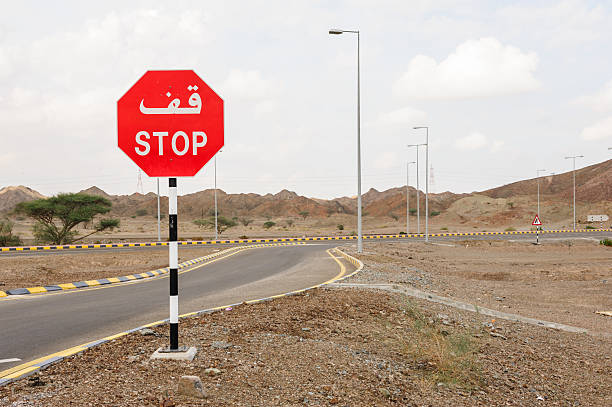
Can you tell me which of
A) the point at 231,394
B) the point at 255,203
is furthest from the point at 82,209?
the point at 255,203

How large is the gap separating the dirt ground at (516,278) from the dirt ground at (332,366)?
164 inches

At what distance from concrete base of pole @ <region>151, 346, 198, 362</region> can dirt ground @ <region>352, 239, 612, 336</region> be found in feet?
29.9

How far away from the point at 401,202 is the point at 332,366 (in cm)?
13249

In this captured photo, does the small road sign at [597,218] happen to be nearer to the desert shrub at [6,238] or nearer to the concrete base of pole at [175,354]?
the desert shrub at [6,238]

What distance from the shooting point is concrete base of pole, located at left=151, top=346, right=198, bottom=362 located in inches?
216

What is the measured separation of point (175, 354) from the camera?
551 cm

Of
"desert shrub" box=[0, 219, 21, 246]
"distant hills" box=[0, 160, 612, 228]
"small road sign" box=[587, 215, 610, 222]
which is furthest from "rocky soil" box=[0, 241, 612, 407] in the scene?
"distant hills" box=[0, 160, 612, 228]

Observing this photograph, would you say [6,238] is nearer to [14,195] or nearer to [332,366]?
[332,366]

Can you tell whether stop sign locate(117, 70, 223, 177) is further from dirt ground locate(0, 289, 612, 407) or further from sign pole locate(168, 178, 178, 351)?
dirt ground locate(0, 289, 612, 407)

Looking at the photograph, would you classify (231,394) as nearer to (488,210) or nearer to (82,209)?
(82,209)

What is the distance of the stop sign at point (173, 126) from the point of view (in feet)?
17.1

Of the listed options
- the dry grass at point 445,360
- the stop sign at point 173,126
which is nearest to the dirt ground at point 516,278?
the dry grass at point 445,360

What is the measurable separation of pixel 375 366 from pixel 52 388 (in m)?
3.59

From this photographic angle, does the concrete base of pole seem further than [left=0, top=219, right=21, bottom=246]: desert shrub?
No
